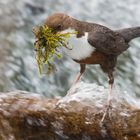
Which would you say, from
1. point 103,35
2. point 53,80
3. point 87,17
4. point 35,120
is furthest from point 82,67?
point 87,17

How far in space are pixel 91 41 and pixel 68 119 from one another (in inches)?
25.4

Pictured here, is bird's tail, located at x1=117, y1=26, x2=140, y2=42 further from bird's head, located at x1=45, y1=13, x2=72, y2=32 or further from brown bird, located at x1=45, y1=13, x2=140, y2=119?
bird's head, located at x1=45, y1=13, x2=72, y2=32

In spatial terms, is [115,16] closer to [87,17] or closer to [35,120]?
[87,17]

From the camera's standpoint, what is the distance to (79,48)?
436 centimetres

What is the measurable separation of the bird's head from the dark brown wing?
10.9 inches

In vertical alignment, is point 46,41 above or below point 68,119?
above

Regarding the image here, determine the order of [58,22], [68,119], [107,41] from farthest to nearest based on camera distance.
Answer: [107,41], [68,119], [58,22]

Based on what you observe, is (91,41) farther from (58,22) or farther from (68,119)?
(68,119)

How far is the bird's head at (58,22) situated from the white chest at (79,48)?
0.11 m

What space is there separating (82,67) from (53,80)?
1.84 m

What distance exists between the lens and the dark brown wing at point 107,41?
456 cm

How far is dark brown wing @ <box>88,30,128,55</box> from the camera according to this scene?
4.56 metres

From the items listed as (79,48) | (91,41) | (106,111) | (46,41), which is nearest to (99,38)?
(91,41)

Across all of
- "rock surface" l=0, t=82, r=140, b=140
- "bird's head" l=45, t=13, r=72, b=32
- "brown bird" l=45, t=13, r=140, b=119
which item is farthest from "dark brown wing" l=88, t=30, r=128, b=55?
"rock surface" l=0, t=82, r=140, b=140
